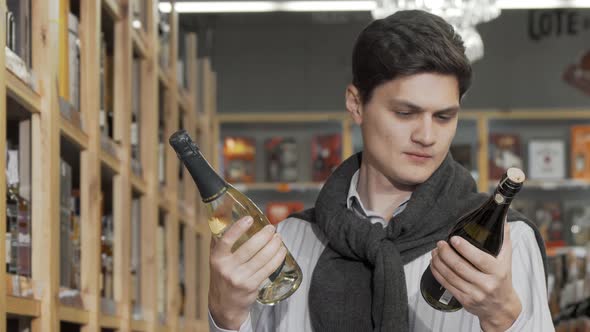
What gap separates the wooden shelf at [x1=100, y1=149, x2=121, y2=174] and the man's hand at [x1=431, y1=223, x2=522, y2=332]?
1.67 metres

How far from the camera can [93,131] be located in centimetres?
312

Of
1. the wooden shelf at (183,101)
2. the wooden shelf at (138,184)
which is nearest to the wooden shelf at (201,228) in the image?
the wooden shelf at (183,101)

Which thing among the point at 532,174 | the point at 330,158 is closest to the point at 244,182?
the point at 330,158

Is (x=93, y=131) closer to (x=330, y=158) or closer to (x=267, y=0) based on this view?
(x=267, y=0)

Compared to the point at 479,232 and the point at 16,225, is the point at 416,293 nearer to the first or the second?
the point at 479,232

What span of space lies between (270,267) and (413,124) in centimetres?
45

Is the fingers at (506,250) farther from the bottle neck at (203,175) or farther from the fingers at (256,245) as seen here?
the bottle neck at (203,175)

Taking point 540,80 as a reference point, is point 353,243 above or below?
below

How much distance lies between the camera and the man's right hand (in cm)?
176

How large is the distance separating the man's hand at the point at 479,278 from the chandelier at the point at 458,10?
159 inches

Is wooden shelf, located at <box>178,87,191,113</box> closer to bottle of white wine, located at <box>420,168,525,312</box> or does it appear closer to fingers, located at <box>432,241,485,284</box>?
bottle of white wine, located at <box>420,168,525,312</box>

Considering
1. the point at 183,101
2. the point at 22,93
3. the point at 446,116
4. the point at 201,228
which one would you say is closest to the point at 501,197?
the point at 446,116

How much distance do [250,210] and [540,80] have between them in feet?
22.7

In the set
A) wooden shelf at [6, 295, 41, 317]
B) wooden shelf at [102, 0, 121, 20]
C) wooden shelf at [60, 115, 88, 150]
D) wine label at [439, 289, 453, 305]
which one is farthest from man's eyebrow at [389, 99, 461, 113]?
wooden shelf at [102, 0, 121, 20]
